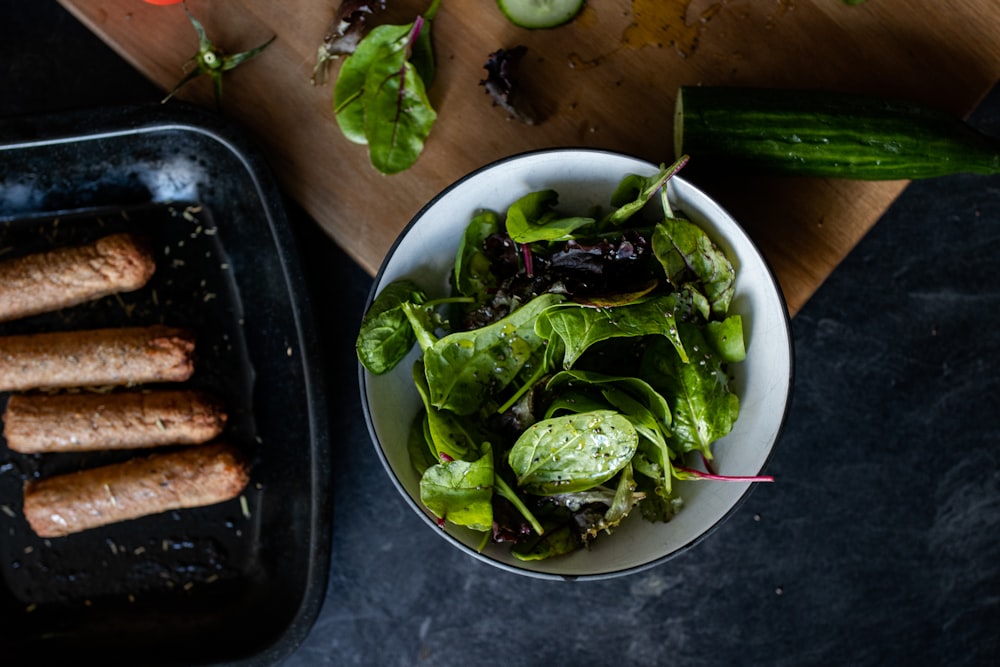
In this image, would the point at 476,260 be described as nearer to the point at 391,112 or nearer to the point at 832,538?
the point at 391,112

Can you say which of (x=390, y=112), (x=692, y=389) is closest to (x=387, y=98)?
(x=390, y=112)

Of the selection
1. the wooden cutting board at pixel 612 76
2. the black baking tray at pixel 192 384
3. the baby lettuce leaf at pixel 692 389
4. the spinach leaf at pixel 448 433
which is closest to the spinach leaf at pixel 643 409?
the baby lettuce leaf at pixel 692 389

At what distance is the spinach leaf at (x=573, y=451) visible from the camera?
1023 mm

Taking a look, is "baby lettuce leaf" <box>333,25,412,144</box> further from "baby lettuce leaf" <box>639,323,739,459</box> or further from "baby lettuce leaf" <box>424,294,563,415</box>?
"baby lettuce leaf" <box>639,323,739,459</box>

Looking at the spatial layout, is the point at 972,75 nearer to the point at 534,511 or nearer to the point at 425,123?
the point at 425,123

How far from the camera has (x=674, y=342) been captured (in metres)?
1.03

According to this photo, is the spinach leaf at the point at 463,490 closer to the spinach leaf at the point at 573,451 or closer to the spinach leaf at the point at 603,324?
the spinach leaf at the point at 573,451

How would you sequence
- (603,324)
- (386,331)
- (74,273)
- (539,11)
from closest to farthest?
(603,324) → (386,331) → (539,11) → (74,273)

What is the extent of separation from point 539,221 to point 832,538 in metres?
0.94

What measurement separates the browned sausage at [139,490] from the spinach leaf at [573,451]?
0.63m

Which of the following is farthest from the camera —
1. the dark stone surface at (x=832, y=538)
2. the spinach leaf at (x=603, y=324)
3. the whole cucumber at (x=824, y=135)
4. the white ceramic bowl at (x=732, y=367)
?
the dark stone surface at (x=832, y=538)

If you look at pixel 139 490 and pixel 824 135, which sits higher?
pixel 824 135

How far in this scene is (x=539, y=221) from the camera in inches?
44.9

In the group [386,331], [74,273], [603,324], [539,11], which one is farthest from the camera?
[74,273]
